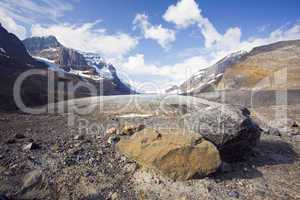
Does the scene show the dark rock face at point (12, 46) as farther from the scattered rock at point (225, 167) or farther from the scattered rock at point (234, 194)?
the scattered rock at point (234, 194)

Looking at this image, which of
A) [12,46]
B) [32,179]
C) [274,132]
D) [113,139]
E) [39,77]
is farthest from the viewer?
[12,46]

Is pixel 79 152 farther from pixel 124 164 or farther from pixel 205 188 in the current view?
pixel 205 188

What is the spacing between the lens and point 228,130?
6.49 meters

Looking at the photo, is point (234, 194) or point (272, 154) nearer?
point (234, 194)

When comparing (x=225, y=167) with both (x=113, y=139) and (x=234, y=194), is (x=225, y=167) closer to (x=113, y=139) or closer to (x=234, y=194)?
(x=234, y=194)

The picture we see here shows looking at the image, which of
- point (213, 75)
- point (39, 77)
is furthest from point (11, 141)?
point (213, 75)

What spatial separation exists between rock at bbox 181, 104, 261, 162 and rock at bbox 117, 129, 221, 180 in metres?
0.57

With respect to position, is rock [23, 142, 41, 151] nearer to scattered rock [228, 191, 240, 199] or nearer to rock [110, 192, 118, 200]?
rock [110, 192, 118, 200]

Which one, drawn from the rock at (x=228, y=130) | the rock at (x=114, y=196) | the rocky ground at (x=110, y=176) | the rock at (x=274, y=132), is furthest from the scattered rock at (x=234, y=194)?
the rock at (x=274, y=132)

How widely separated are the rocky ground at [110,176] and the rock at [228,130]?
400 millimetres

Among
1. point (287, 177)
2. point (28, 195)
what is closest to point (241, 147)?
point (287, 177)

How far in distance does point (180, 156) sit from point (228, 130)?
5.78ft

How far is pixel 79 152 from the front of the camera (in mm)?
6906

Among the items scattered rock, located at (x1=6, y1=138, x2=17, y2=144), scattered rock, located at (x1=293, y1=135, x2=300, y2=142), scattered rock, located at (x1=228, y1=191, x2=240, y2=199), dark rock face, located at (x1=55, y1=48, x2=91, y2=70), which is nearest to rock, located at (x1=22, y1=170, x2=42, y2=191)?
scattered rock, located at (x1=6, y1=138, x2=17, y2=144)
